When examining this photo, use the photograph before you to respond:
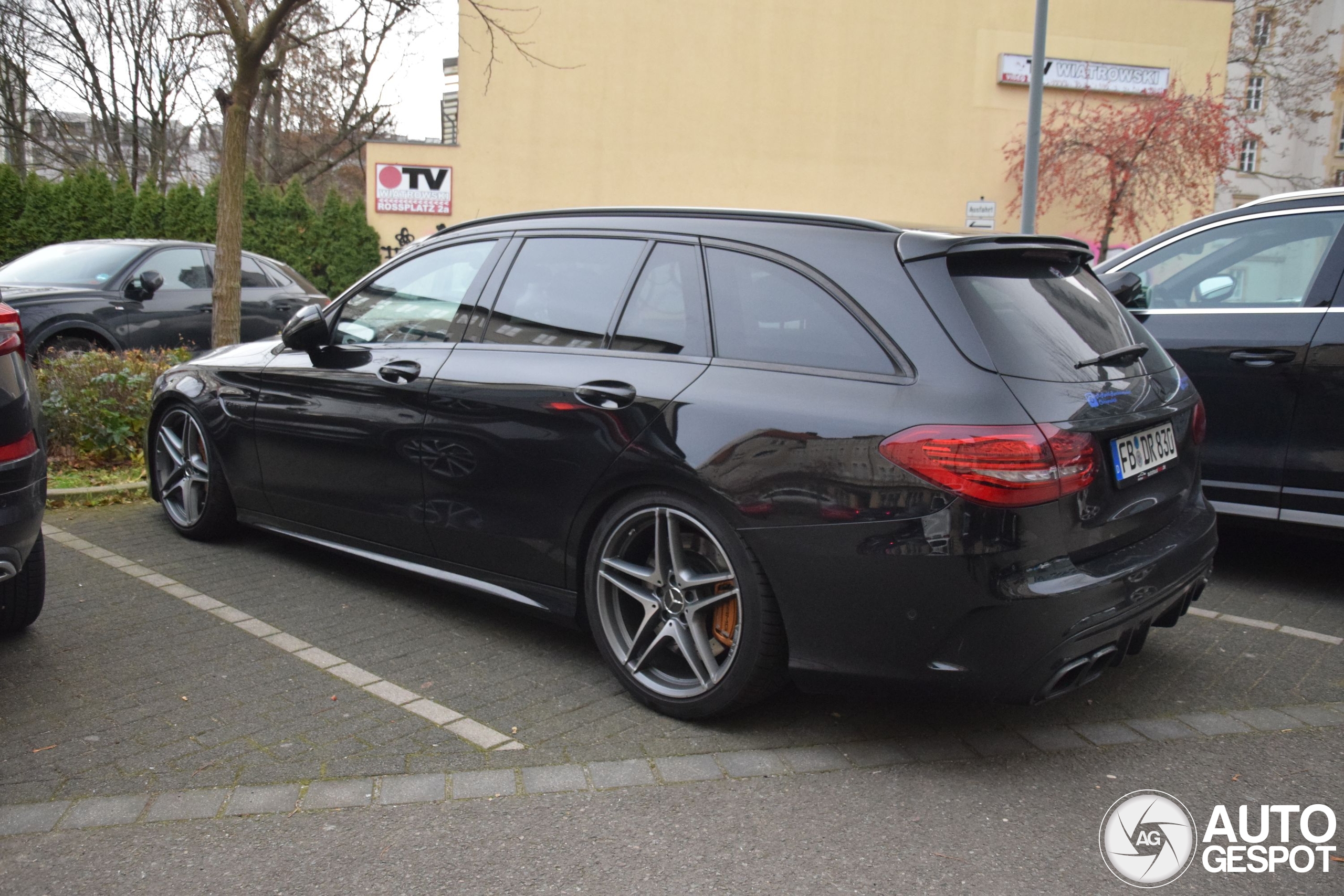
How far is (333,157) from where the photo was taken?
42438 mm

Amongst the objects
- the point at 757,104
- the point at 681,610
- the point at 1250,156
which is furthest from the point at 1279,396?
the point at 1250,156

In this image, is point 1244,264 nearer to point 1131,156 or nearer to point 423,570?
point 423,570

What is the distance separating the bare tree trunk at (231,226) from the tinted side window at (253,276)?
2.43 meters

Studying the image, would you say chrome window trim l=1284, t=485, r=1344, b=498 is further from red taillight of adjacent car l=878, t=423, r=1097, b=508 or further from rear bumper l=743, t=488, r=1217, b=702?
red taillight of adjacent car l=878, t=423, r=1097, b=508

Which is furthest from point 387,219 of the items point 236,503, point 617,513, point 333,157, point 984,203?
point 617,513

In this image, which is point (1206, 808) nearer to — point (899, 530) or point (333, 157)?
point (899, 530)

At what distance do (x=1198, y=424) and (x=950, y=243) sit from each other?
1.28m

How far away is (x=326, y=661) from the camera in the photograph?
4.11 m

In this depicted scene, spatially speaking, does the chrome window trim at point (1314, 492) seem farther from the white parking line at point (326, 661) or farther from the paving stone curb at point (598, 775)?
the white parking line at point (326, 661)

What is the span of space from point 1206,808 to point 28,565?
13.4 ft

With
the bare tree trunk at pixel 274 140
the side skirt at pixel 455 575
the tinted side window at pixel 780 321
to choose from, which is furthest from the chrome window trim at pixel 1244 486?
the bare tree trunk at pixel 274 140

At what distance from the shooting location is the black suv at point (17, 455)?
3500 mm

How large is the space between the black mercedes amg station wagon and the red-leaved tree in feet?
91.0

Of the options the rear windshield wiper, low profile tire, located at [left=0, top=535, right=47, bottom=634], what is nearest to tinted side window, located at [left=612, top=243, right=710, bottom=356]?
the rear windshield wiper
